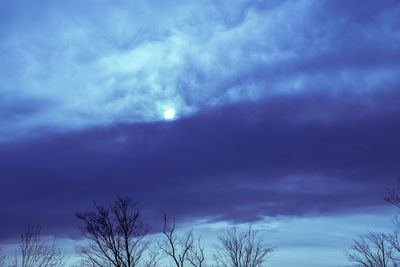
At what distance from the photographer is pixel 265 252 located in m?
43.9

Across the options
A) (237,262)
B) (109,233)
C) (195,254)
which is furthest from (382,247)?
(109,233)

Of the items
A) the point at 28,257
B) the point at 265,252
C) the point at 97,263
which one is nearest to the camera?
the point at 28,257

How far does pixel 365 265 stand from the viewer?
45.0 meters

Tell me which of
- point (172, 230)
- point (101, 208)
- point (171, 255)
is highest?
point (101, 208)

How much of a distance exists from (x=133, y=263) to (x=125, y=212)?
5.62 meters

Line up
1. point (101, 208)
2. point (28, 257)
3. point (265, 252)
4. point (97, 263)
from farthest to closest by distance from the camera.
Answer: point (265, 252)
point (101, 208)
point (97, 263)
point (28, 257)

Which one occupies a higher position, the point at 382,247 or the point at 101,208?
the point at 101,208

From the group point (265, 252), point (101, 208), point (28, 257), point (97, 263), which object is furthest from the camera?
point (265, 252)

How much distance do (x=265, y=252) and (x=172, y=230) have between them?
12.2 metres

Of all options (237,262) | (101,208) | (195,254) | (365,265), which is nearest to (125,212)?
(101,208)

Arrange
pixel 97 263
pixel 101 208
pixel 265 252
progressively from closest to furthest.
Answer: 1. pixel 97 263
2. pixel 101 208
3. pixel 265 252

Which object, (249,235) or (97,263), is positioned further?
(249,235)

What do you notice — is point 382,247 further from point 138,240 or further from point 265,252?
point 138,240

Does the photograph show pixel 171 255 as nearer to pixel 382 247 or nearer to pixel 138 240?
pixel 138 240
